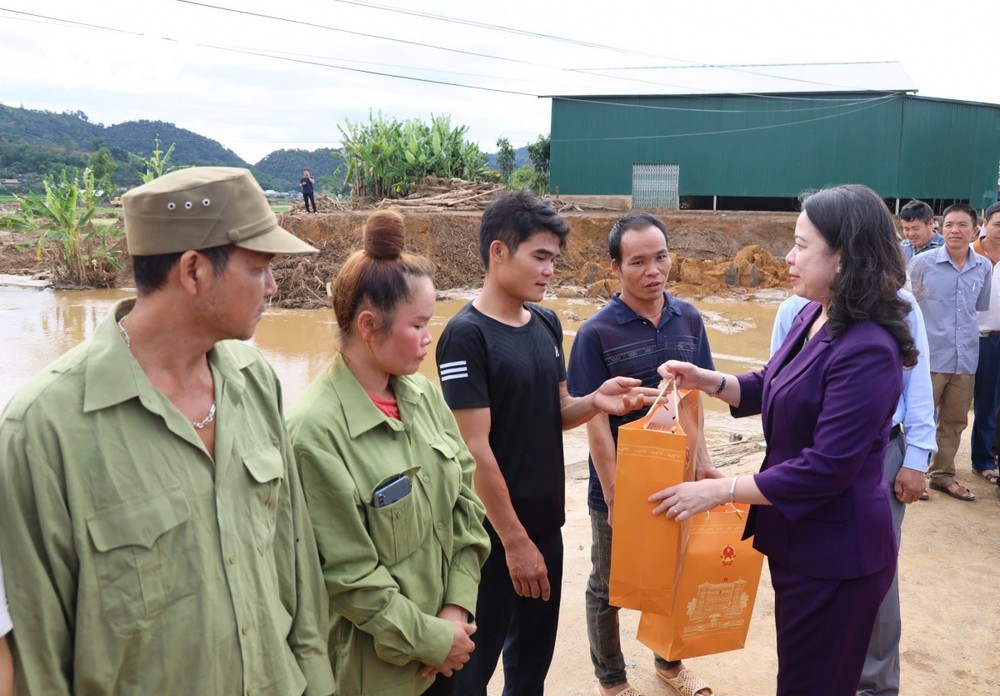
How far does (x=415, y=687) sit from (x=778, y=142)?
975 inches

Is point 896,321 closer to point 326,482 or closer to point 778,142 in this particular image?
point 326,482

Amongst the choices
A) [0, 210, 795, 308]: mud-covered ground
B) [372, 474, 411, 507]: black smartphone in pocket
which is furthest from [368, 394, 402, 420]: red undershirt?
[0, 210, 795, 308]: mud-covered ground

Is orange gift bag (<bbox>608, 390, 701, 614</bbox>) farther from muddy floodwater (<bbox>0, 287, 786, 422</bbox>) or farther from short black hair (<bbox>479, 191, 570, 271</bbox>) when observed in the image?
muddy floodwater (<bbox>0, 287, 786, 422</bbox>)

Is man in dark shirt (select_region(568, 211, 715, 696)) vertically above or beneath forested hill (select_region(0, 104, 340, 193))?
beneath

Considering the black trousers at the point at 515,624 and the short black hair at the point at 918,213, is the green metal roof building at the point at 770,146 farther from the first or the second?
the black trousers at the point at 515,624

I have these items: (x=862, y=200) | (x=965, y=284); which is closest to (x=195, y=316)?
(x=862, y=200)

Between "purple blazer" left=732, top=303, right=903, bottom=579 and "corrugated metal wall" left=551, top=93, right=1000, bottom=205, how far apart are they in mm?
22897

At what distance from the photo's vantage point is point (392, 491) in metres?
2.03

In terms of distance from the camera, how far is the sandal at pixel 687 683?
3.23 m

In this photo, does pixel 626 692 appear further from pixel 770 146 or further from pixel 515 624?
pixel 770 146

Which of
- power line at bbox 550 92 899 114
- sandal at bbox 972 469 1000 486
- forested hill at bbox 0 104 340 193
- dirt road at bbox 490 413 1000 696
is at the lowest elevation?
dirt road at bbox 490 413 1000 696

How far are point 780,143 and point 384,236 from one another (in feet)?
80.2

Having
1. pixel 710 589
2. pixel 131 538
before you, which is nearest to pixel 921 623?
pixel 710 589

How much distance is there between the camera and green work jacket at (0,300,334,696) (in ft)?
4.50
